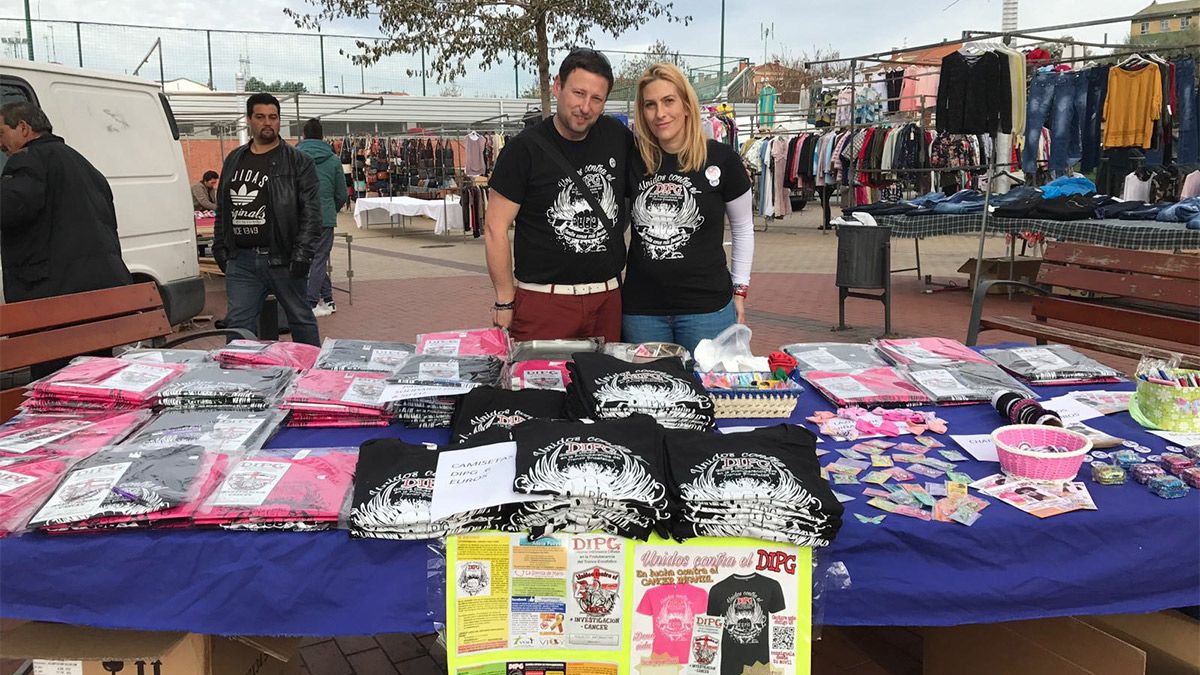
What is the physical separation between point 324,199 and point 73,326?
5898 mm

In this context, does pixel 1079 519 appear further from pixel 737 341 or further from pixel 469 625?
pixel 469 625

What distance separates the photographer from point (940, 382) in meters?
2.64

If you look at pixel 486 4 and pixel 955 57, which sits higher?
pixel 486 4

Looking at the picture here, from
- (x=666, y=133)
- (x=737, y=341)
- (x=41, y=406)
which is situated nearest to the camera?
(x=41, y=406)

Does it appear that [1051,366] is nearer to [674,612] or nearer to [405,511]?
[674,612]

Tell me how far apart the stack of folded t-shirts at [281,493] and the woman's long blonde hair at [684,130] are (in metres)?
1.69

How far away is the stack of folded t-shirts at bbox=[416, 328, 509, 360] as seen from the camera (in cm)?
274

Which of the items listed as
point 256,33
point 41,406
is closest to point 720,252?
point 41,406

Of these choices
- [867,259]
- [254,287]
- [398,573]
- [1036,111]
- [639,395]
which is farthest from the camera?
[1036,111]

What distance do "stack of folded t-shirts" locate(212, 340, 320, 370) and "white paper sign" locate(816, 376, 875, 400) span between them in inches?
64.4

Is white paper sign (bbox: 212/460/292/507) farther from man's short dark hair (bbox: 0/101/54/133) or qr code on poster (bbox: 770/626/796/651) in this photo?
man's short dark hair (bbox: 0/101/54/133)

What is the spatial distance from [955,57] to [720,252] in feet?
22.6

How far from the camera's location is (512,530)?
5.91 feet

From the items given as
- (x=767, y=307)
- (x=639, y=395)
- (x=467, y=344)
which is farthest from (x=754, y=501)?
(x=767, y=307)
